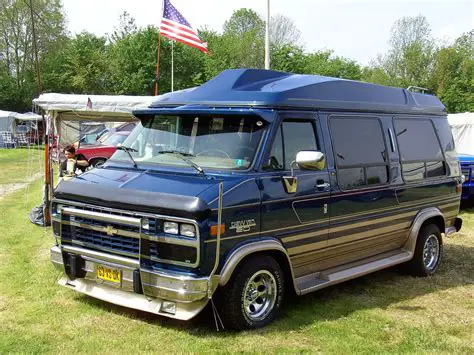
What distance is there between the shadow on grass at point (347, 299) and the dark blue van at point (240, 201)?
0.31 m

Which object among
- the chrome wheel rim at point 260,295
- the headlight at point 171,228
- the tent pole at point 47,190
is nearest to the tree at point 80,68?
the tent pole at point 47,190

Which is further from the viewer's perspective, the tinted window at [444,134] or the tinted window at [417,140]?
the tinted window at [444,134]

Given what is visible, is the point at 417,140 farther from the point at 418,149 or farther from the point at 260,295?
the point at 260,295

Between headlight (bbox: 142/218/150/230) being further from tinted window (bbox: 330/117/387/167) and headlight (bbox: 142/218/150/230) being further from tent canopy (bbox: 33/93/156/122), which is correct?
tent canopy (bbox: 33/93/156/122)

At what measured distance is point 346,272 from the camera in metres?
6.22

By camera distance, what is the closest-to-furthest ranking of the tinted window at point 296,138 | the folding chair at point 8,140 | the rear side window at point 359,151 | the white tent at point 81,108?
the tinted window at point 296,138, the rear side window at point 359,151, the white tent at point 81,108, the folding chair at point 8,140

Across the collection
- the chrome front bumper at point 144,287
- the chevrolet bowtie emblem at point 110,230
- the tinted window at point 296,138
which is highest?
the tinted window at point 296,138

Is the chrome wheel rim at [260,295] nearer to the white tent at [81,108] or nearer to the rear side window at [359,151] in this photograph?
the rear side window at [359,151]

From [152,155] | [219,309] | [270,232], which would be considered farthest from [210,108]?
[219,309]

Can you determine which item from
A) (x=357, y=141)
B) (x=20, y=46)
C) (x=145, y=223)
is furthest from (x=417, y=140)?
(x=20, y=46)

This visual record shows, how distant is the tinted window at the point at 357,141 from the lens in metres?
6.16

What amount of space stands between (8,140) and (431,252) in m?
35.2

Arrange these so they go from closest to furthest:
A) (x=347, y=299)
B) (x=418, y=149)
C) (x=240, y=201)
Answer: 1. (x=240, y=201)
2. (x=347, y=299)
3. (x=418, y=149)

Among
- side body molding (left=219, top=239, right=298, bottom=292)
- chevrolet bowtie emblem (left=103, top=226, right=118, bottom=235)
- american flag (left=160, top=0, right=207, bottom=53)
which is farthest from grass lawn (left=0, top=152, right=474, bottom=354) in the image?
american flag (left=160, top=0, right=207, bottom=53)
